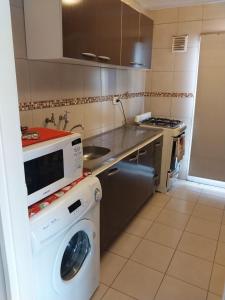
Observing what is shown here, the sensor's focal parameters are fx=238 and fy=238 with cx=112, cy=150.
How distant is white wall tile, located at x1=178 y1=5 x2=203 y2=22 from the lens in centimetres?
289

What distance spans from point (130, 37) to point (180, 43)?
114 cm

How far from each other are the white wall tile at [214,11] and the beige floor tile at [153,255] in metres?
2.66

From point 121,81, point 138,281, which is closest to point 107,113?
point 121,81

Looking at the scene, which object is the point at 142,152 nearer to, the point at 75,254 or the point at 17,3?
the point at 75,254

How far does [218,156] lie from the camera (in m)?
3.12

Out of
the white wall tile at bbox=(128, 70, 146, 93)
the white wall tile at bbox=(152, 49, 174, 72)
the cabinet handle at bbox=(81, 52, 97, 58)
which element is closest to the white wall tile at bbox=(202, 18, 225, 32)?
the white wall tile at bbox=(152, 49, 174, 72)

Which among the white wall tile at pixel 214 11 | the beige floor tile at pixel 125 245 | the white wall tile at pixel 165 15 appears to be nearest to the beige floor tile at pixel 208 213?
the beige floor tile at pixel 125 245

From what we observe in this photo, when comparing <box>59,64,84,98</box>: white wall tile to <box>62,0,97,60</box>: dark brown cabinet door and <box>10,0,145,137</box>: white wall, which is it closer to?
<box>10,0,145,137</box>: white wall

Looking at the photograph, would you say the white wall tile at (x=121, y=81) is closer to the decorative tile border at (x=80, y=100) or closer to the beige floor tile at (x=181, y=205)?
the decorative tile border at (x=80, y=100)

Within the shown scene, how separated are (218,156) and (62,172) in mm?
2506

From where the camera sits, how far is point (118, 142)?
2.21 m

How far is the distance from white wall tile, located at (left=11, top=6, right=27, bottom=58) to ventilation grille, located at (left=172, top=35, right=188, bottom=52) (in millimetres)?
2158

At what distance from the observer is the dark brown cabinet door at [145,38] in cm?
242

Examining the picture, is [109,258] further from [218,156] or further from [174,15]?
[174,15]
